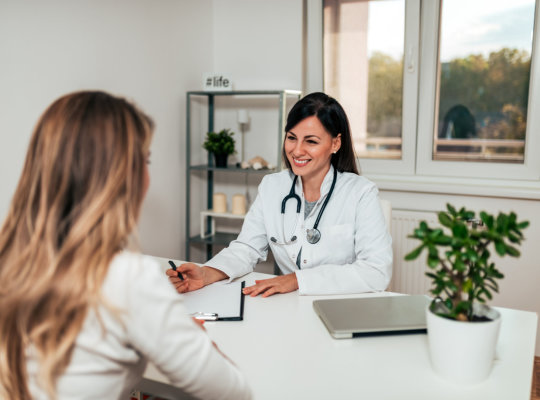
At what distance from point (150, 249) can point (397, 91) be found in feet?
5.63

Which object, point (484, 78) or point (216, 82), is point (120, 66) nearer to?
point (216, 82)

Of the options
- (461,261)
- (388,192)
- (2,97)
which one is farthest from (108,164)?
(388,192)

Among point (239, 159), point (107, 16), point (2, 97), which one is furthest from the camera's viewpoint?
point (239, 159)

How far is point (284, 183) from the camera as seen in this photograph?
1945 millimetres

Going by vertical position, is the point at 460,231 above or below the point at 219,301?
above

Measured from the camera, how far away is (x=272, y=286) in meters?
1.48

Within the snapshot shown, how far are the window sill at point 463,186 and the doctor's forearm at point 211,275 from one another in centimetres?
157

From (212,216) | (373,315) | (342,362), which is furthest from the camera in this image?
(212,216)

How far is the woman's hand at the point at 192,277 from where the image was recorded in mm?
1489

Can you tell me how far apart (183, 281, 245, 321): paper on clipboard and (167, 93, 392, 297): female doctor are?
0.19 ft

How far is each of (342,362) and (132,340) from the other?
51 cm

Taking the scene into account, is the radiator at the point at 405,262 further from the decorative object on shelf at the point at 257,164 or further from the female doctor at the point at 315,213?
the female doctor at the point at 315,213

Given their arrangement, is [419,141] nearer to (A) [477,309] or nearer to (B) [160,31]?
(B) [160,31]

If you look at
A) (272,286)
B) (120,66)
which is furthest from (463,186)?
(120,66)
